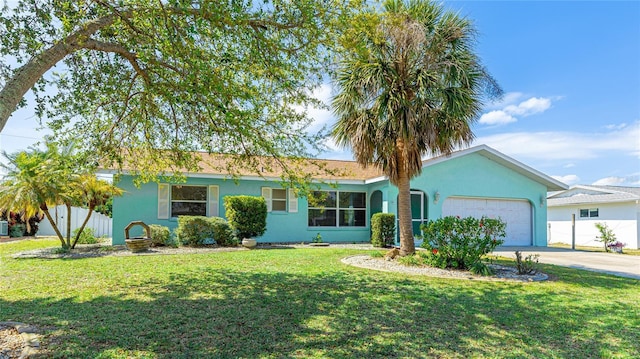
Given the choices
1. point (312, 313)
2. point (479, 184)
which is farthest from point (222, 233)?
point (479, 184)

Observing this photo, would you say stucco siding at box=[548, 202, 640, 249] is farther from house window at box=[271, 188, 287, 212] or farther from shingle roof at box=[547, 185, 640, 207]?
house window at box=[271, 188, 287, 212]

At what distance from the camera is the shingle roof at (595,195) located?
68.6 feet

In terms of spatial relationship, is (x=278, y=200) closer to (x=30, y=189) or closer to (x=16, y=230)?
(x=30, y=189)

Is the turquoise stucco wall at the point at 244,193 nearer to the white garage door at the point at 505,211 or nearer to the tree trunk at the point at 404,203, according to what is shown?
the white garage door at the point at 505,211

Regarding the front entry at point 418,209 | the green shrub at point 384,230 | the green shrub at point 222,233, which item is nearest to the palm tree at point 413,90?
the green shrub at point 384,230

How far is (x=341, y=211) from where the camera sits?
18531mm

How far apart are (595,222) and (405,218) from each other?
59.0 ft

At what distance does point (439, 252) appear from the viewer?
32.1 ft

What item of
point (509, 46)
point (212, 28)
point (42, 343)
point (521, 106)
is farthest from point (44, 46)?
point (521, 106)

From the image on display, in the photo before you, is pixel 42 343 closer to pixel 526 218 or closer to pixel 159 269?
pixel 159 269

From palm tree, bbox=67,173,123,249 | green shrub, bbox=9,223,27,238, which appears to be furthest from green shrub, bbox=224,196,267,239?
green shrub, bbox=9,223,27,238

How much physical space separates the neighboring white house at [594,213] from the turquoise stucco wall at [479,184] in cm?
350

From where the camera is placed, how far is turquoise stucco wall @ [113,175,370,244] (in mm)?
15273

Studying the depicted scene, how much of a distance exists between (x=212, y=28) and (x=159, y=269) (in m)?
5.92
